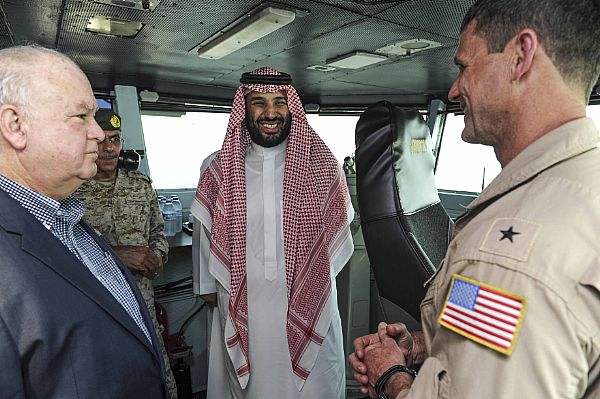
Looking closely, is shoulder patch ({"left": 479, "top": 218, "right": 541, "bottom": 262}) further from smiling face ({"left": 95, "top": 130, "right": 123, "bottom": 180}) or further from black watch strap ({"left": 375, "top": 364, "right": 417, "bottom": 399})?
smiling face ({"left": 95, "top": 130, "right": 123, "bottom": 180})

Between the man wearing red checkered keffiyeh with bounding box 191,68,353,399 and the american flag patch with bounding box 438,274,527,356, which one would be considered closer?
the american flag patch with bounding box 438,274,527,356

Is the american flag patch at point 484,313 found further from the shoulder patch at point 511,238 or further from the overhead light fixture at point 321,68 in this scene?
the overhead light fixture at point 321,68

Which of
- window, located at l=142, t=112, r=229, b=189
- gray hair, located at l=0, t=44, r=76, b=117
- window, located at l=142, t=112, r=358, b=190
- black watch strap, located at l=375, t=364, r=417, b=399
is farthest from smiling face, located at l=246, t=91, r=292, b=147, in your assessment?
window, located at l=142, t=112, r=229, b=189

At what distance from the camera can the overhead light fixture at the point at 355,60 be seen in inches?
117

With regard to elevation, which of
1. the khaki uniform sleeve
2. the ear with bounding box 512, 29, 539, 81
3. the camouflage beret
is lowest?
the khaki uniform sleeve

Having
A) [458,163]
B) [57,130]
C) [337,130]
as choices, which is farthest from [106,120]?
[458,163]

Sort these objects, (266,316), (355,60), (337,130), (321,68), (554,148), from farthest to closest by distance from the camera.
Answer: (337,130) < (321,68) < (355,60) < (266,316) < (554,148)

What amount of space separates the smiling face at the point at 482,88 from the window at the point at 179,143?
3.13 meters

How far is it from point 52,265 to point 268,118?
4.53ft

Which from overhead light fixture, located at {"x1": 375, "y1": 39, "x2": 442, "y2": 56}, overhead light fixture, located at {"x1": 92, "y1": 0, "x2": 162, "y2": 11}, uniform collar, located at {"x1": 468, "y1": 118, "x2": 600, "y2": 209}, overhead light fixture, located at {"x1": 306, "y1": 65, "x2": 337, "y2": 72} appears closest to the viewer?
uniform collar, located at {"x1": 468, "y1": 118, "x2": 600, "y2": 209}

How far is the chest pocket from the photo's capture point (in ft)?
7.54

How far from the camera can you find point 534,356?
604 millimetres

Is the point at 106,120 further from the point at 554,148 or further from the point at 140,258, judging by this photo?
the point at 554,148

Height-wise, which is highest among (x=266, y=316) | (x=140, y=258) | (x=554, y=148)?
(x=554, y=148)
